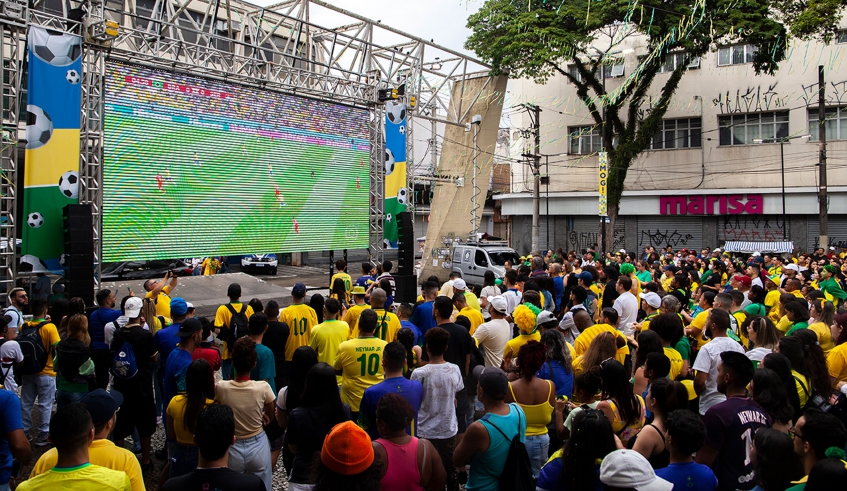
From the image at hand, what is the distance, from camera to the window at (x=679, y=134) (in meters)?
27.0

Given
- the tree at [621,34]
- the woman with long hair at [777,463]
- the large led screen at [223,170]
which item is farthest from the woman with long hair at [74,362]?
the tree at [621,34]

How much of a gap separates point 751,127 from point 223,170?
75.4ft

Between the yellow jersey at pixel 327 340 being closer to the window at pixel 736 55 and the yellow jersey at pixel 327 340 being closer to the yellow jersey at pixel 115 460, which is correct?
the yellow jersey at pixel 115 460

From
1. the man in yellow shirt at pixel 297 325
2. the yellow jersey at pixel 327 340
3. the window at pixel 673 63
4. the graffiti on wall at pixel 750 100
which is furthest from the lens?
the window at pixel 673 63

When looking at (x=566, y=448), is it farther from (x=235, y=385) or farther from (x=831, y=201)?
(x=831, y=201)

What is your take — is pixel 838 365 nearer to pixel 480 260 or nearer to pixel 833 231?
pixel 480 260

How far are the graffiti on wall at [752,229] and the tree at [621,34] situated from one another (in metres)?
5.60

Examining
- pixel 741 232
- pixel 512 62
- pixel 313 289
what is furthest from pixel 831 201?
pixel 313 289

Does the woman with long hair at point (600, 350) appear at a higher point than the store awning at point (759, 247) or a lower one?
lower

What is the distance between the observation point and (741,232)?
2623 cm

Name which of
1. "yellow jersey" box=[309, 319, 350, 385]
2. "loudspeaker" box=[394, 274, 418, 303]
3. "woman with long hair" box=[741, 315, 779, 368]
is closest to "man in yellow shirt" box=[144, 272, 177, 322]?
"yellow jersey" box=[309, 319, 350, 385]

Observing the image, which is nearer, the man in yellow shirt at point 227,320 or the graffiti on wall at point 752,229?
the man in yellow shirt at point 227,320

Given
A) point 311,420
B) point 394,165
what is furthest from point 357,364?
point 394,165

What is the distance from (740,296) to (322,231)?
10.1 meters
